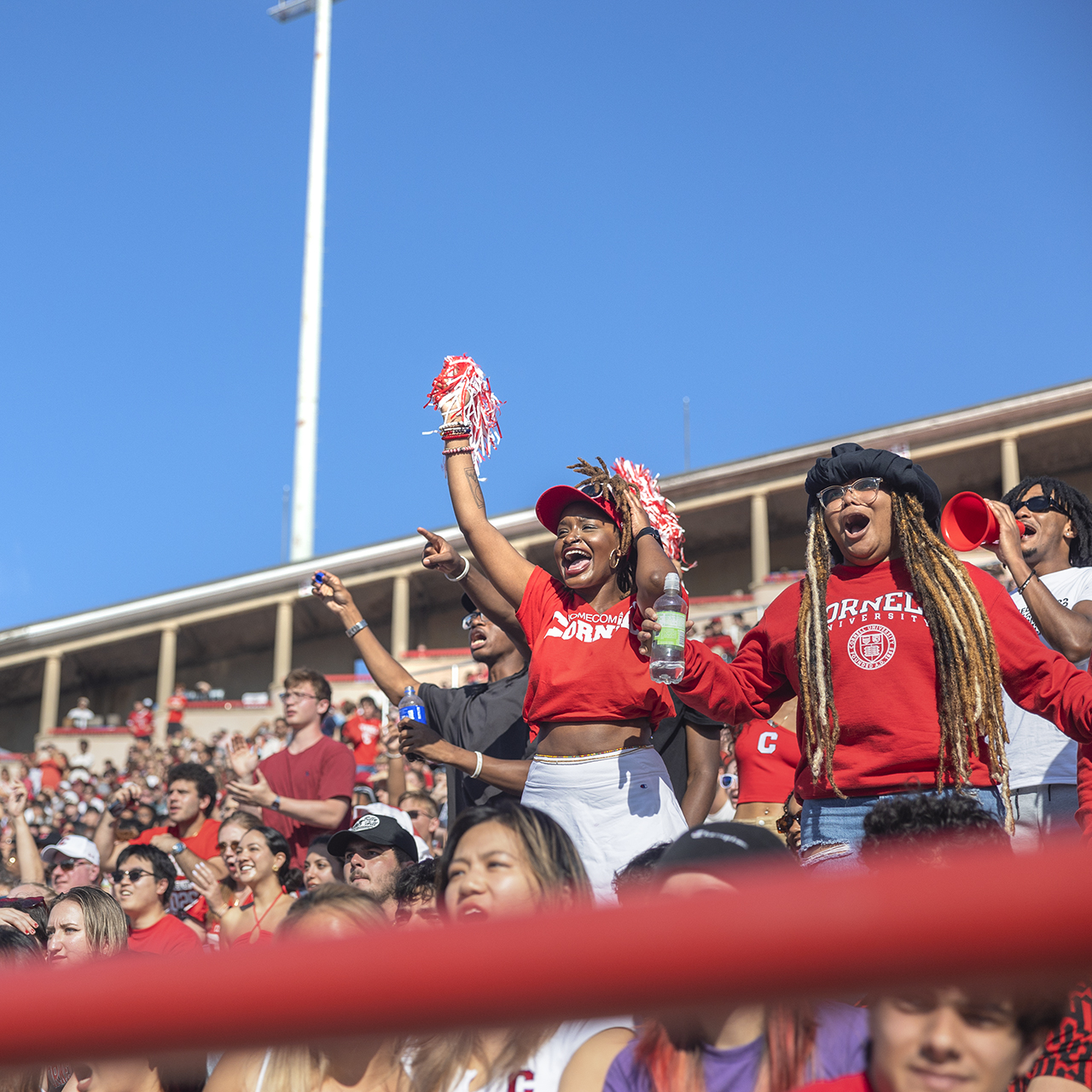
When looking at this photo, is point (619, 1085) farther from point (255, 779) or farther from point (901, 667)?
point (255, 779)

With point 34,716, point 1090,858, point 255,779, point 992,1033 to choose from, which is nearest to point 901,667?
point 992,1033

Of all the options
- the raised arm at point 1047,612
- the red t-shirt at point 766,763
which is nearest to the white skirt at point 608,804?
the red t-shirt at point 766,763

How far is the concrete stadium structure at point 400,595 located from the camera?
22.3 m

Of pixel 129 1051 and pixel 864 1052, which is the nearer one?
pixel 129 1051

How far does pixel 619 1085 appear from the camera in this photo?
202cm

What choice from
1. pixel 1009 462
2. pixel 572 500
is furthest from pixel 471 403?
pixel 1009 462

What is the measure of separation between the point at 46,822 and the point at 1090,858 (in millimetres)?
13768

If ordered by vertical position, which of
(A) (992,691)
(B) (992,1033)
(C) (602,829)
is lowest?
(B) (992,1033)

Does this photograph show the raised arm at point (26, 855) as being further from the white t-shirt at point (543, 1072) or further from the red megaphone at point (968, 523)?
the red megaphone at point (968, 523)

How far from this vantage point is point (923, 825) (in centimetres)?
264

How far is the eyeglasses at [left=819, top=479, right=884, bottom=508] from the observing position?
350cm

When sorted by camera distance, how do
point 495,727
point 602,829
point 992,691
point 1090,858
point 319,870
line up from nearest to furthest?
1. point 1090,858
2. point 992,691
3. point 602,829
4. point 495,727
5. point 319,870

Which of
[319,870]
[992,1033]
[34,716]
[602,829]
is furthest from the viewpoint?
[34,716]

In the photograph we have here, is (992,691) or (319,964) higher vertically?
(992,691)
